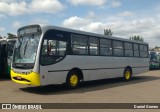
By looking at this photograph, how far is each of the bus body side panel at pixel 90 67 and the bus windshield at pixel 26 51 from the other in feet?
2.22

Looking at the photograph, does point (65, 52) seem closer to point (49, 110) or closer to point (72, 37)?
point (72, 37)

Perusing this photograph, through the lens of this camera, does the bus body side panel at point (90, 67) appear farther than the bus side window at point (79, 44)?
No

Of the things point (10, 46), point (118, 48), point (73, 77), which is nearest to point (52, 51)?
point (73, 77)

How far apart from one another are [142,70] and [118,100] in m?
10.1

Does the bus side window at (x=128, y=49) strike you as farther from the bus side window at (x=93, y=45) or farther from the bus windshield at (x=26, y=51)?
the bus windshield at (x=26, y=51)

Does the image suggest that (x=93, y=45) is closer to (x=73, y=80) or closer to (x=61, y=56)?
(x=73, y=80)

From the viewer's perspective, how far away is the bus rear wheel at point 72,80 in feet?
A: 41.3

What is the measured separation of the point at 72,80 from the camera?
1280cm

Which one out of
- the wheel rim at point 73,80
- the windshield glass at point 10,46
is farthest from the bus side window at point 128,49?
the windshield glass at point 10,46

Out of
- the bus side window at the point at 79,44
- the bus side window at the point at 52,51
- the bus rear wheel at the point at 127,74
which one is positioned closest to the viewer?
the bus side window at the point at 52,51

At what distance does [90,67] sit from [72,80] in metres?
1.62

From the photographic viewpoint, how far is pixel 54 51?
11.8m

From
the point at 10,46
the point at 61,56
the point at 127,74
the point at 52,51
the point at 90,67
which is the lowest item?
the point at 127,74

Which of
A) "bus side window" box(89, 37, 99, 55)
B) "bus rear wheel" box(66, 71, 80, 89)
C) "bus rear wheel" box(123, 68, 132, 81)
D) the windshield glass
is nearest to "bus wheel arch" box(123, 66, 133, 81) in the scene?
"bus rear wheel" box(123, 68, 132, 81)
